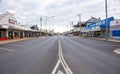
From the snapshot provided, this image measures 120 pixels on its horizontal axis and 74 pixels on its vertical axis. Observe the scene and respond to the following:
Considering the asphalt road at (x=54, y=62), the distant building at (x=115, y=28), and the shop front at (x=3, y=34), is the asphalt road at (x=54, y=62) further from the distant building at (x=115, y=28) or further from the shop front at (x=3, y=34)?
the shop front at (x=3, y=34)

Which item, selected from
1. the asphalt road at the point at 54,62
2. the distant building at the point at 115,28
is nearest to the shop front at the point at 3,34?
the distant building at the point at 115,28

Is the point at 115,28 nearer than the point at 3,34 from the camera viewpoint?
Yes

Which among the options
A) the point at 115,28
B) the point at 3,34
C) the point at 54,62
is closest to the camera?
the point at 54,62

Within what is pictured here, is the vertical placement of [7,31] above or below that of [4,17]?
below

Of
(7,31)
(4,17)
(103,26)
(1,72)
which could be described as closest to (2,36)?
(7,31)

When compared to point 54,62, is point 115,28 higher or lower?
higher

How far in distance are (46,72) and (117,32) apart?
4222cm

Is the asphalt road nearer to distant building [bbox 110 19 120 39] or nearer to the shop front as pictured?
distant building [bbox 110 19 120 39]

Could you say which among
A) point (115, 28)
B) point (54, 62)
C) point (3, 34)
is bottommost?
point (54, 62)

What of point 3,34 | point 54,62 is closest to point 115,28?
point 3,34

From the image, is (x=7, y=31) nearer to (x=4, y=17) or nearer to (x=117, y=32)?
(x=4, y=17)

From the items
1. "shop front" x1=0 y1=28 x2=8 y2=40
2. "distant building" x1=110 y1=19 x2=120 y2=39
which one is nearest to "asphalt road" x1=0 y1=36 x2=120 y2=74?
"distant building" x1=110 y1=19 x2=120 y2=39

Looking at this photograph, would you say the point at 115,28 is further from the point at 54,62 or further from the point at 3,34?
the point at 54,62

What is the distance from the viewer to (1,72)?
799 centimetres
